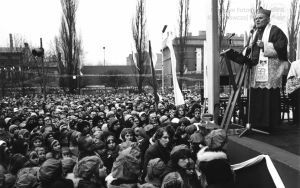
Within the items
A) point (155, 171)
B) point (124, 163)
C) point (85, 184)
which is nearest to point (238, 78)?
point (155, 171)

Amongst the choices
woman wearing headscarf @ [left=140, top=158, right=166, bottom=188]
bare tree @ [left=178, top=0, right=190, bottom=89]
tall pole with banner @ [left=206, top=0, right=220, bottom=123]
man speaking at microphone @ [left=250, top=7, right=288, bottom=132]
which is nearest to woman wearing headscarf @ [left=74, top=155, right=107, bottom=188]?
woman wearing headscarf @ [left=140, top=158, right=166, bottom=188]

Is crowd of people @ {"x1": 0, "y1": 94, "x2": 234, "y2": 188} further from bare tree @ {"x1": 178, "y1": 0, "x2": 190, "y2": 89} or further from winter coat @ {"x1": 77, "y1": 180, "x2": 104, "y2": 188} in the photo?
bare tree @ {"x1": 178, "y1": 0, "x2": 190, "y2": 89}

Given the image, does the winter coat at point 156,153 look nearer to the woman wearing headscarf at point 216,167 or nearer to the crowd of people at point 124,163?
the crowd of people at point 124,163

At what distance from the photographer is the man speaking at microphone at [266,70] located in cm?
491

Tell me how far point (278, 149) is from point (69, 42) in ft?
90.1

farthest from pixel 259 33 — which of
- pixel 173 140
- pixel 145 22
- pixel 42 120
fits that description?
pixel 145 22

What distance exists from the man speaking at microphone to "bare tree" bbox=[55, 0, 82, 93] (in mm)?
25538

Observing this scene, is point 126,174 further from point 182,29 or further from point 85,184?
point 182,29

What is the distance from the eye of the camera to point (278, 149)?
3889 millimetres

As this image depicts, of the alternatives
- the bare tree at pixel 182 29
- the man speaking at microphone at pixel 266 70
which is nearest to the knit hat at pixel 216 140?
the man speaking at microphone at pixel 266 70

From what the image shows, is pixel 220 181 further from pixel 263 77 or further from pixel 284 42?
pixel 284 42

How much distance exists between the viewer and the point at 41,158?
15.4ft

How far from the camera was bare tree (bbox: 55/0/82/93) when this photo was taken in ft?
96.0

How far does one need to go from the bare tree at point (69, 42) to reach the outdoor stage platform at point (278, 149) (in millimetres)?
25904
